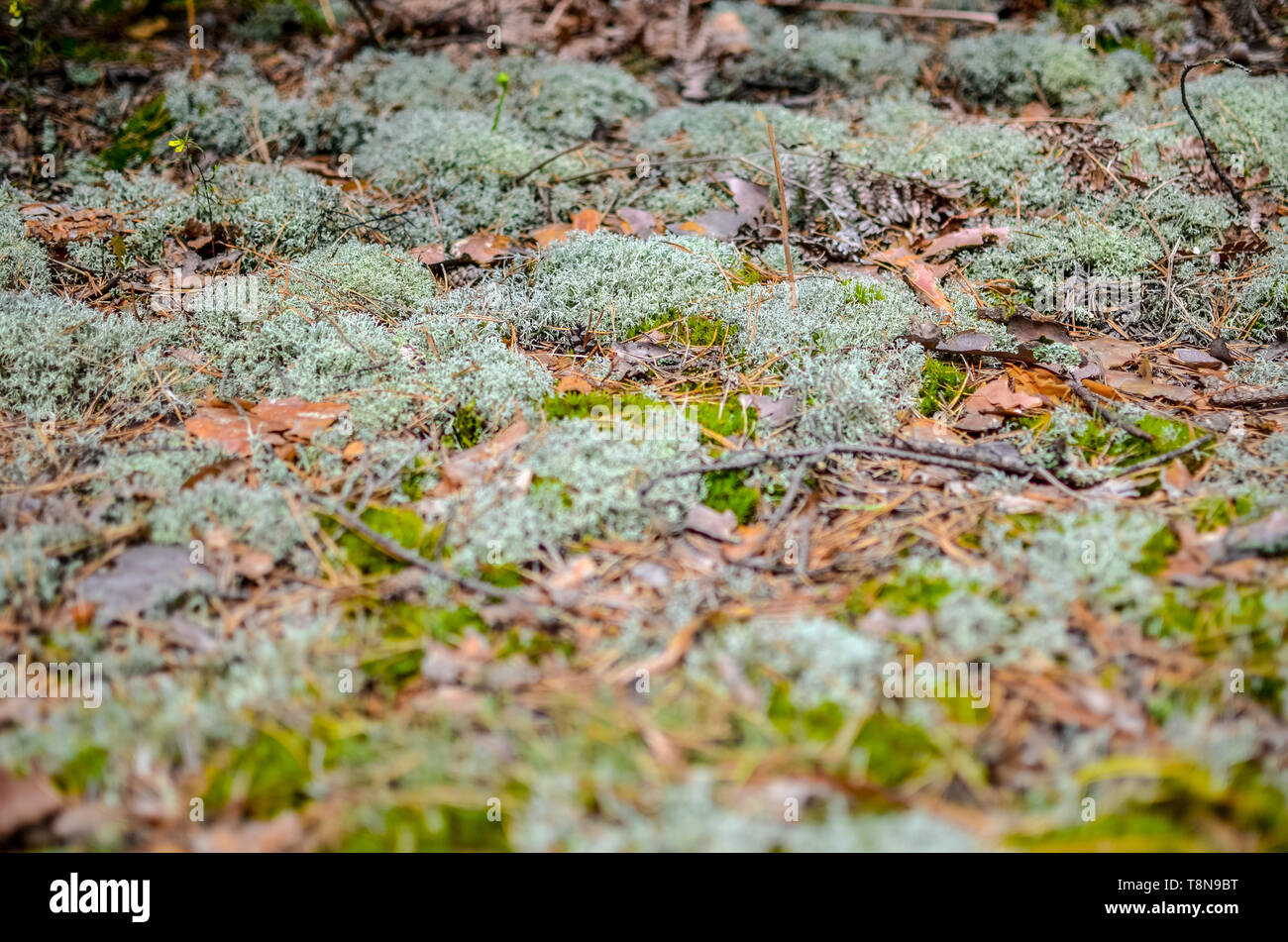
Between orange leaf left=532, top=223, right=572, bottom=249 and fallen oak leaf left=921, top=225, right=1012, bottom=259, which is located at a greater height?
fallen oak leaf left=921, top=225, right=1012, bottom=259

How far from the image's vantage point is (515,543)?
2479mm

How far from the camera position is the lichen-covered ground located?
181 cm

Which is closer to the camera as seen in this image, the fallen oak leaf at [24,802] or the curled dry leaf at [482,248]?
the fallen oak leaf at [24,802]

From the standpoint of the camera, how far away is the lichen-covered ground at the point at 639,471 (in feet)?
5.95

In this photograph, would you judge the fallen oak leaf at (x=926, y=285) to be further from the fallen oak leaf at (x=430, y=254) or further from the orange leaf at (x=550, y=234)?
the fallen oak leaf at (x=430, y=254)

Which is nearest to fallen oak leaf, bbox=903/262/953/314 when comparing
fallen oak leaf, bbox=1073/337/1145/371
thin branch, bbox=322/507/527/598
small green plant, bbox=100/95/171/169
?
fallen oak leaf, bbox=1073/337/1145/371

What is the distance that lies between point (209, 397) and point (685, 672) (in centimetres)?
236

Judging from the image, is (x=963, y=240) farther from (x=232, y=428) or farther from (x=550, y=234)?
(x=232, y=428)

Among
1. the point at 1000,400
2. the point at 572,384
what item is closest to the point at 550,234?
the point at 572,384

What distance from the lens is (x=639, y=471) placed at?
9.00ft

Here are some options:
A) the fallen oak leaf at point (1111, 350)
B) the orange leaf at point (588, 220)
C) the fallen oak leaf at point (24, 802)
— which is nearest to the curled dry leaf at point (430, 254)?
the orange leaf at point (588, 220)

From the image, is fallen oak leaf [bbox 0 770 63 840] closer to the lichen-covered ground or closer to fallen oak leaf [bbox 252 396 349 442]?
the lichen-covered ground
